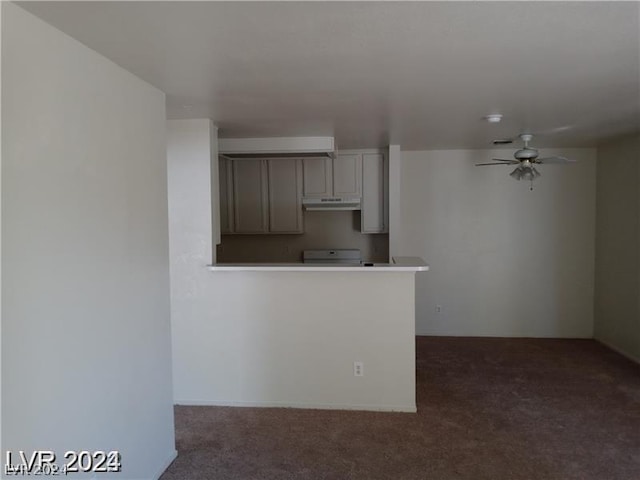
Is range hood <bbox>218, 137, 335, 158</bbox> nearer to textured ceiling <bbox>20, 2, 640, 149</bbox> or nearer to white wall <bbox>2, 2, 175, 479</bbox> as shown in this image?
textured ceiling <bbox>20, 2, 640, 149</bbox>

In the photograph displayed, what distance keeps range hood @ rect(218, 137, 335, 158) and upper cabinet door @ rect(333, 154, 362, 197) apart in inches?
48.5

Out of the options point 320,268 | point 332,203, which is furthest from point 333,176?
point 320,268

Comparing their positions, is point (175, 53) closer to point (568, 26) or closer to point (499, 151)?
point (568, 26)

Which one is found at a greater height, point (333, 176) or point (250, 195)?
point (333, 176)

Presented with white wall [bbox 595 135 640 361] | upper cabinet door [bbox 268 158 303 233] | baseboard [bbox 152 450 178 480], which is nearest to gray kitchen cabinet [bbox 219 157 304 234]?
upper cabinet door [bbox 268 158 303 233]

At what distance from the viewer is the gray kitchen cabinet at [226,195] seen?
5629mm

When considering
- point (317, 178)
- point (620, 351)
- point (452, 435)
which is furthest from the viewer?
point (317, 178)

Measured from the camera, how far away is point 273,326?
3486 mm

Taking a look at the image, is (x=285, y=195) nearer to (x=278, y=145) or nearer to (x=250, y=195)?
(x=250, y=195)

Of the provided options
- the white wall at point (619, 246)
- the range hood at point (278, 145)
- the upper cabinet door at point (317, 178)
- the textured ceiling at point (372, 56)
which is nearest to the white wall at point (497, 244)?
the white wall at point (619, 246)

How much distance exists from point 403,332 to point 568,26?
7.54ft

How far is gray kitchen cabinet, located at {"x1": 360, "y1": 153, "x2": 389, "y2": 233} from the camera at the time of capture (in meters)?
5.41

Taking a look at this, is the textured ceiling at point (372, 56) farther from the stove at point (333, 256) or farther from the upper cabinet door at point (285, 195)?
the stove at point (333, 256)

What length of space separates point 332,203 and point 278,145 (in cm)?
142
